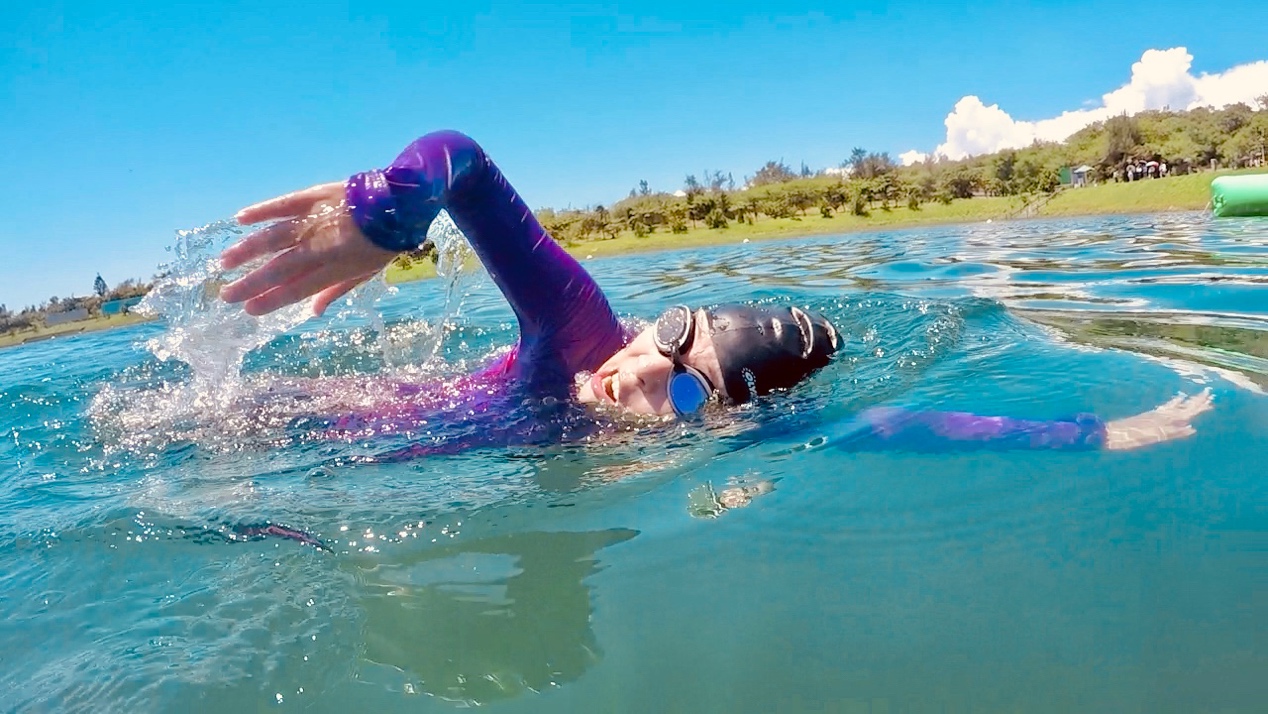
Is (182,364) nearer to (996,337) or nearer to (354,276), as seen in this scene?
(354,276)

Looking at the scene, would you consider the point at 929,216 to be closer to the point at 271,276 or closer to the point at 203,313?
the point at 203,313

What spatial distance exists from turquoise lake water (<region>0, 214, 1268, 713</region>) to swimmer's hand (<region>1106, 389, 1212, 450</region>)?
0.05 meters

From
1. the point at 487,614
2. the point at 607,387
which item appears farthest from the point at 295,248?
the point at 607,387

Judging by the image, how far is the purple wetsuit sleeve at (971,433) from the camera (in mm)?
2217

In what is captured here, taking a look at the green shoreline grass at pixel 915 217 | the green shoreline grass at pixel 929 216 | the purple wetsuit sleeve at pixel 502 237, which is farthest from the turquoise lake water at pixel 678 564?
the green shoreline grass at pixel 929 216

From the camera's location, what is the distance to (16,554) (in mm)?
2141

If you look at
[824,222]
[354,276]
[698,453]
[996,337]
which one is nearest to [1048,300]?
[996,337]

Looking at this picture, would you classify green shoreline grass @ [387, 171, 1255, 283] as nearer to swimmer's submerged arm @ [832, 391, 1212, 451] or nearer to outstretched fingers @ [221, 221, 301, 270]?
outstretched fingers @ [221, 221, 301, 270]

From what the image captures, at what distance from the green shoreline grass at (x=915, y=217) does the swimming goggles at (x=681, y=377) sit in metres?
14.7

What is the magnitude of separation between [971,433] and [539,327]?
1519mm

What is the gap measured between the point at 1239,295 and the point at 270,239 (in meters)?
5.11

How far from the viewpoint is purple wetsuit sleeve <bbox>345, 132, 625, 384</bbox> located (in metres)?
2.15

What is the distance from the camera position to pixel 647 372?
9.46 feet

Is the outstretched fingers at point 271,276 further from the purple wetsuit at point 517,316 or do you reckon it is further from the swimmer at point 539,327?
the purple wetsuit at point 517,316
